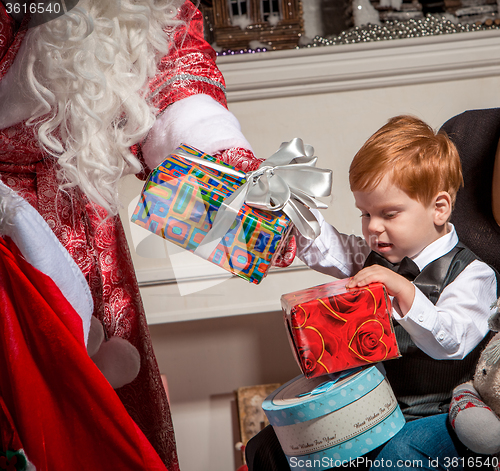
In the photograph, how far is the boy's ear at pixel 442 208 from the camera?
0.69m

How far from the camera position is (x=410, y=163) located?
659 mm

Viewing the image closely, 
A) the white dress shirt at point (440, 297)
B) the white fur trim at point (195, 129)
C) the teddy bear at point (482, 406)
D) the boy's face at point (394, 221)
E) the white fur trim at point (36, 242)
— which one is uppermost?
the white fur trim at point (195, 129)

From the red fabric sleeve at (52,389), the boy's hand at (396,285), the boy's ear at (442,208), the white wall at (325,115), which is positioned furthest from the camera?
the white wall at (325,115)

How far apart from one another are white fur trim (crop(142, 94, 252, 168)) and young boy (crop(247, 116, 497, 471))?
0.57ft

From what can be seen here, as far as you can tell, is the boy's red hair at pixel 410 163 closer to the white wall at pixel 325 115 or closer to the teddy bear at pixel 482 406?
the teddy bear at pixel 482 406

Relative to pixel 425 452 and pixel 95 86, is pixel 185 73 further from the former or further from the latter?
pixel 425 452

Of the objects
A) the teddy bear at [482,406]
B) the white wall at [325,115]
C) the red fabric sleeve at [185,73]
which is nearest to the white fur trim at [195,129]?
the red fabric sleeve at [185,73]

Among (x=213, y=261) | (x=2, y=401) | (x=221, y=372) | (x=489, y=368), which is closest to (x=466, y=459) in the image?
(x=489, y=368)

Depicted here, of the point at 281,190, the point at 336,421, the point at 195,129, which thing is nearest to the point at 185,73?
the point at 195,129

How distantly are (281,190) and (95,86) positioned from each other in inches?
10.0

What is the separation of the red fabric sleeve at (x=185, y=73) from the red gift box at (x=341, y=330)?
301 millimetres

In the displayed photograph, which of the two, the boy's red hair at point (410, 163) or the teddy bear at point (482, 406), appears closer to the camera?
the teddy bear at point (482, 406)

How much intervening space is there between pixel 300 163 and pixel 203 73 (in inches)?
7.7

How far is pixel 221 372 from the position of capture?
1272 mm
